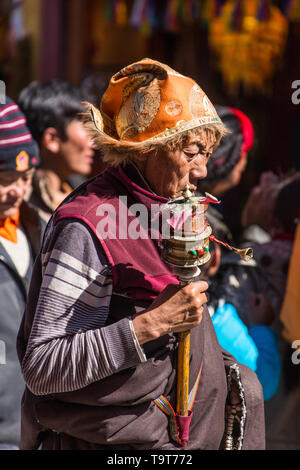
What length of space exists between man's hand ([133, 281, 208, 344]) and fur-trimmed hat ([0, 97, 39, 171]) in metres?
1.12

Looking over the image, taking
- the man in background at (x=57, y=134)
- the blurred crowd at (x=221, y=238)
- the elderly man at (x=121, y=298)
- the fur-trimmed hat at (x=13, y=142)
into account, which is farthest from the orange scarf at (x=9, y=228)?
the man in background at (x=57, y=134)

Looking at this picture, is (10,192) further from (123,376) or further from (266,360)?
(266,360)

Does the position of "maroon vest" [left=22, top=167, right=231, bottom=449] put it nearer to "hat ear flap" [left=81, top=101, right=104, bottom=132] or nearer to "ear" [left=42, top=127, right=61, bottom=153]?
"hat ear flap" [left=81, top=101, right=104, bottom=132]

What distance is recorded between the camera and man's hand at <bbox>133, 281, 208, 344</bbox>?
5.13 feet

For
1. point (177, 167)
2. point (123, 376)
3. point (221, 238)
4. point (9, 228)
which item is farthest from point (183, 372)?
point (9, 228)

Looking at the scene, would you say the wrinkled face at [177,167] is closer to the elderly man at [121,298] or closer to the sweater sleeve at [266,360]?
the elderly man at [121,298]

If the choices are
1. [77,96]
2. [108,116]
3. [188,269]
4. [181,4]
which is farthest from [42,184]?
[181,4]

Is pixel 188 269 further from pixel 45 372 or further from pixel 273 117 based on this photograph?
pixel 273 117

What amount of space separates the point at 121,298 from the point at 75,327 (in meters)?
0.16

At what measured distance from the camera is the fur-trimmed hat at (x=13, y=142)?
94.7 inches

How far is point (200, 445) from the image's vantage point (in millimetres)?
A: 1812

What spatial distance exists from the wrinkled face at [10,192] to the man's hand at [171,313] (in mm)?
1080

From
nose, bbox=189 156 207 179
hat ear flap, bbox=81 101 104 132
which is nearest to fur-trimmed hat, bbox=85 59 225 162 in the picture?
hat ear flap, bbox=81 101 104 132
